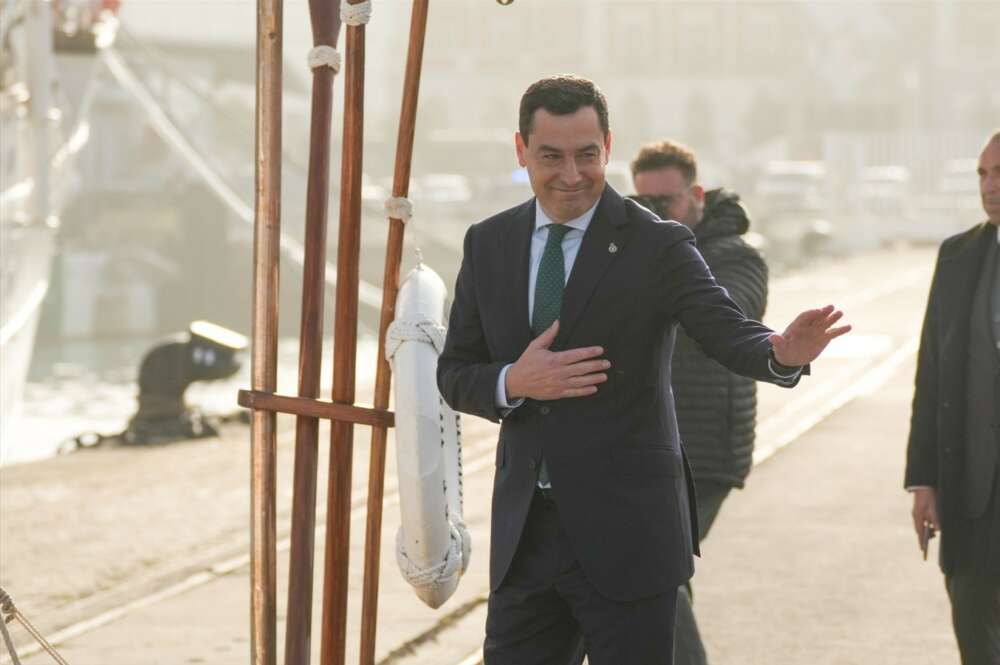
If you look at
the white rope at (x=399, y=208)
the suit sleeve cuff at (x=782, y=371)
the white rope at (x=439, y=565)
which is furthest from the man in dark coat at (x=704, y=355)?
the suit sleeve cuff at (x=782, y=371)

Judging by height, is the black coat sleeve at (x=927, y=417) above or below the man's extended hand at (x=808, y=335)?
below

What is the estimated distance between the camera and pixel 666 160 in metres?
5.79

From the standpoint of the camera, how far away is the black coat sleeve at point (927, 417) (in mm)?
5355

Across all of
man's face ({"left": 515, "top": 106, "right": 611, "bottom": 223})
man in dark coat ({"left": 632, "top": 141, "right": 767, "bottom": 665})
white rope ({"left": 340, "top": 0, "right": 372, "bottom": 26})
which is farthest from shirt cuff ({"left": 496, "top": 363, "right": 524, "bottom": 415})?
man in dark coat ({"left": 632, "top": 141, "right": 767, "bottom": 665})

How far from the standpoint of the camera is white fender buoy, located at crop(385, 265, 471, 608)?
434cm

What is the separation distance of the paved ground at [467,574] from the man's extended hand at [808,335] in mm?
3462

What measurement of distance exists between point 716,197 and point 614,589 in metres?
2.36

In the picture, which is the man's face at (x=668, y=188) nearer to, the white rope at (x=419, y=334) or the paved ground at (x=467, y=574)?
the white rope at (x=419, y=334)

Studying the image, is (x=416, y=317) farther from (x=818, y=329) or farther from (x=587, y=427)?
(x=818, y=329)

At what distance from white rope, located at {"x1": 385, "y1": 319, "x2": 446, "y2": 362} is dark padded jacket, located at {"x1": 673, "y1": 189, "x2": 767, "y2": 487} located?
1320 mm

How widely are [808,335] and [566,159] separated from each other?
566 mm

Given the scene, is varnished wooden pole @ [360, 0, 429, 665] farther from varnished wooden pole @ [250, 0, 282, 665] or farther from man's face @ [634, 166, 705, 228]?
man's face @ [634, 166, 705, 228]

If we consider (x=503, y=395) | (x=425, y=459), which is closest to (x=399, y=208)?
(x=425, y=459)

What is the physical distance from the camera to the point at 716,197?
5.97 meters
